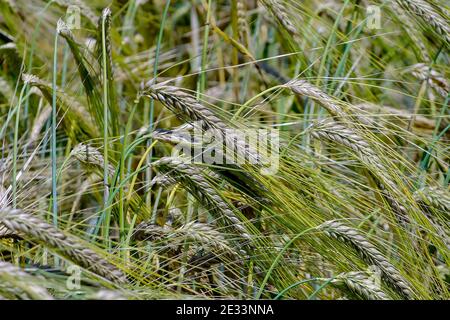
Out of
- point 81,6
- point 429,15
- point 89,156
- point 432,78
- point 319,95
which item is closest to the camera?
point 319,95

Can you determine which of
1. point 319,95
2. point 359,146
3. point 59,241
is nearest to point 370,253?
point 359,146

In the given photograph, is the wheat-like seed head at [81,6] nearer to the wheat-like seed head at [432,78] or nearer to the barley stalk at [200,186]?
the barley stalk at [200,186]

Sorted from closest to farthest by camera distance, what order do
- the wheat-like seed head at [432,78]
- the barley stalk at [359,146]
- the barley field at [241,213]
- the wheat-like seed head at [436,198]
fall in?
the barley field at [241,213], the barley stalk at [359,146], the wheat-like seed head at [436,198], the wheat-like seed head at [432,78]

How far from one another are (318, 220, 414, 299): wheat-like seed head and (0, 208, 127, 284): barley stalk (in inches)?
18.4

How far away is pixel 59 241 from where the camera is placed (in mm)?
1251

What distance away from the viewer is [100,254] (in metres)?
1.37

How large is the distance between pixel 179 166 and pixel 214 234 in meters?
0.17

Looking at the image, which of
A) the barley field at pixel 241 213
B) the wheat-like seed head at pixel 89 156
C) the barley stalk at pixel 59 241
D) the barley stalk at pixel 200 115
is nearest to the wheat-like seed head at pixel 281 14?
the barley field at pixel 241 213

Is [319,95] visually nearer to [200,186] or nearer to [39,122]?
[200,186]

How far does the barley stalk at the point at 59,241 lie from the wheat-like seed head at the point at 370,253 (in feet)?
1.53

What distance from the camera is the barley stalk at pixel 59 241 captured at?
48.9 inches

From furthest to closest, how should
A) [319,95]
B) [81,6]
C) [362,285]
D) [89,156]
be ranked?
1. [81,6]
2. [89,156]
3. [319,95]
4. [362,285]

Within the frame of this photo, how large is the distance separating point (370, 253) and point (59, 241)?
0.65 meters
